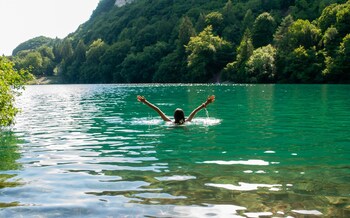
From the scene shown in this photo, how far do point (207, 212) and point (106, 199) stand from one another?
86.6 inches

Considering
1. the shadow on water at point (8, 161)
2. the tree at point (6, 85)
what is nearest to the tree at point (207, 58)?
the tree at point (6, 85)

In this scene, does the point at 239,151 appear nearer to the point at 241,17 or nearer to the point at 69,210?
the point at 69,210

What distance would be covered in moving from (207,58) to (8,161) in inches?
5063

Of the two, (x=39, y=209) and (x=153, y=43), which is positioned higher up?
(x=153, y=43)

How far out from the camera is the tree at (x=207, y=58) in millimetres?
138375

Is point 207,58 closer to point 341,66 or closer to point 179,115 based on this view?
point 341,66

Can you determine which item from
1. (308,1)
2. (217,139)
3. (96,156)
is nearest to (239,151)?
(217,139)

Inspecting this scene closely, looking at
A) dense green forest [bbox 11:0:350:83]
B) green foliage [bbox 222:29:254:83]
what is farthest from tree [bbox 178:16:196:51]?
green foliage [bbox 222:29:254:83]

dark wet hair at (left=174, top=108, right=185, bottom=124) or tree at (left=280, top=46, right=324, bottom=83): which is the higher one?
tree at (left=280, top=46, right=324, bottom=83)

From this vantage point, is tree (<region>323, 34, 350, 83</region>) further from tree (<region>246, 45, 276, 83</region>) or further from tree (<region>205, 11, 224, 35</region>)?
tree (<region>205, 11, 224, 35</region>)

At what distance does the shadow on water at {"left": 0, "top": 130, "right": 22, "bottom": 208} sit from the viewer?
32.4ft

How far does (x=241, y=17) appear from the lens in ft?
572

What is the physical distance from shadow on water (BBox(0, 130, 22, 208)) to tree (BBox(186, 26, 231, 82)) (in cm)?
11925

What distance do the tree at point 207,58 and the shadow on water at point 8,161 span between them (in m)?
119
